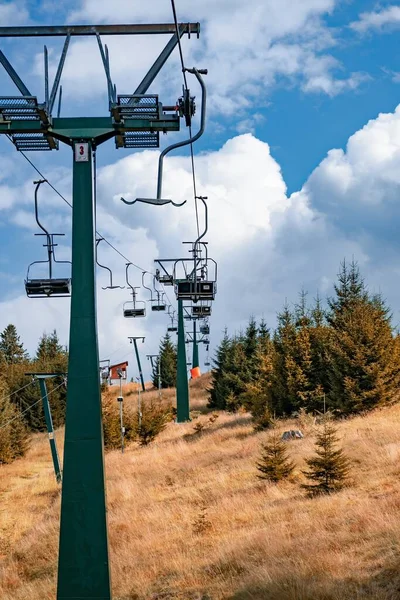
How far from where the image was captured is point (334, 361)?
28.7 m

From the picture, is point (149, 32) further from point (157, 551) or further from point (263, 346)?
point (263, 346)

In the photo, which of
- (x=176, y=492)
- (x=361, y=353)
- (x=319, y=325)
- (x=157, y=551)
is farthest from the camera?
(x=319, y=325)

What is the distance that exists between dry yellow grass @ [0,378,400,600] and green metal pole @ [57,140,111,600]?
1654 mm

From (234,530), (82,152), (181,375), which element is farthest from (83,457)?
(181,375)

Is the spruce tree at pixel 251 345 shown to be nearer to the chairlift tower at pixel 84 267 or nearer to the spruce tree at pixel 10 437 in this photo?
the spruce tree at pixel 10 437

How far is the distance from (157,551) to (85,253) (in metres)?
6.72

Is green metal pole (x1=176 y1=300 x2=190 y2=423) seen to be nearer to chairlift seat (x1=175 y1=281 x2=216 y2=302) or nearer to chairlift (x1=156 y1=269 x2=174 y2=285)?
chairlift (x1=156 y1=269 x2=174 y2=285)

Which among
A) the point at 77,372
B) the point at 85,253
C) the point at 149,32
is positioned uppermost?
the point at 149,32

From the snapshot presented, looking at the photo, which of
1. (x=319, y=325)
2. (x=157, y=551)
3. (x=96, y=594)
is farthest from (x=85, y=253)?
(x=319, y=325)

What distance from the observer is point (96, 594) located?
30.3 feet

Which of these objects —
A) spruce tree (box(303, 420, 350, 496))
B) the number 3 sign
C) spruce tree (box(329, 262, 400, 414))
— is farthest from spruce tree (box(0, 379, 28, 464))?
the number 3 sign

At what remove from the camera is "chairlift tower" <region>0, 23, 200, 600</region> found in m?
9.27

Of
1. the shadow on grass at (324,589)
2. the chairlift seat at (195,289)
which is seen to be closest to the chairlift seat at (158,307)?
the chairlift seat at (195,289)

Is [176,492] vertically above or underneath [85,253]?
underneath
